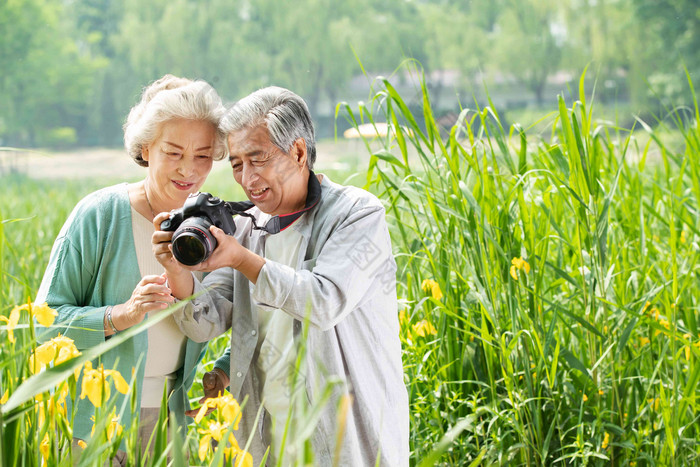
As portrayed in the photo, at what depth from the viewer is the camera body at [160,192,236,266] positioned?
3.76ft

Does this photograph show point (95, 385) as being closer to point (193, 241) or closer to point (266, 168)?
point (193, 241)

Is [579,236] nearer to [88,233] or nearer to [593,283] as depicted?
[593,283]

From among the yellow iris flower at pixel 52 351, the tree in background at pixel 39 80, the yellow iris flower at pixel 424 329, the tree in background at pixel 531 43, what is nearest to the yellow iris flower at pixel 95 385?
the yellow iris flower at pixel 52 351

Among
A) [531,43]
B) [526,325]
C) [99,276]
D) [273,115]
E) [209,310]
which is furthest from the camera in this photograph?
[531,43]

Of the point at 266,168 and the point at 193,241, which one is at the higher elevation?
the point at 266,168

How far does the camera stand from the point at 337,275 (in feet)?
4.00

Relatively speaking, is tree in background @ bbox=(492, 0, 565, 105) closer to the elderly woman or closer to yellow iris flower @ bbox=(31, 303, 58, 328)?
the elderly woman

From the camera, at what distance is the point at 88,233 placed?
4.94 ft

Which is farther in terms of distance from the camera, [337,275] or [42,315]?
[337,275]

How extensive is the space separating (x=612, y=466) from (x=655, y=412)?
0.67 feet

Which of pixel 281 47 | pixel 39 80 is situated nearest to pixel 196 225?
pixel 281 47

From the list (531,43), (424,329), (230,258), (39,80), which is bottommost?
(424,329)

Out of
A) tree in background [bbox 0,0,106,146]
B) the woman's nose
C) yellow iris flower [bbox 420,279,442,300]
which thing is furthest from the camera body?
tree in background [bbox 0,0,106,146]

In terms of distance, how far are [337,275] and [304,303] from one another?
77 millimetres
